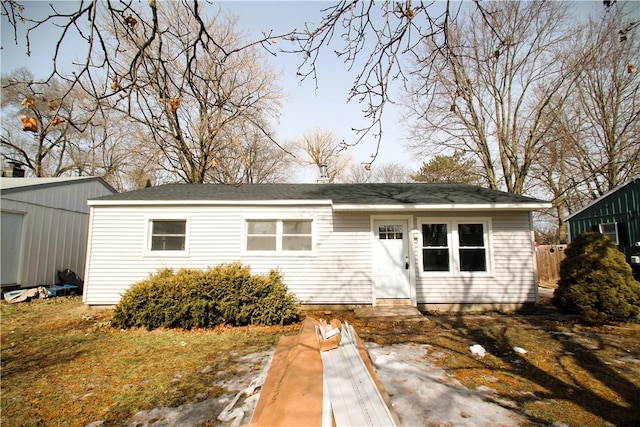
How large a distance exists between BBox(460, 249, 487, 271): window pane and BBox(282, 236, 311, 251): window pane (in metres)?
4.11

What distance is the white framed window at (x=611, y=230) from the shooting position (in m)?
10.9

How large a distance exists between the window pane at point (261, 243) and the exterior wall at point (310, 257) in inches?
8.2

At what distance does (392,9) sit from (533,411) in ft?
13.1

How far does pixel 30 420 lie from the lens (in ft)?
10.8

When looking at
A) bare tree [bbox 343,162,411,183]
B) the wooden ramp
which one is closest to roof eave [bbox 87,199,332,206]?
the wooden ramp

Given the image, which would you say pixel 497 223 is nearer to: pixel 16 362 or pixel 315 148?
pixel 16 362

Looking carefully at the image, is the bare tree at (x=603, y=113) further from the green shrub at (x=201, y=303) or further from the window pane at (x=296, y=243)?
the green shrub at (x=201, y=303)

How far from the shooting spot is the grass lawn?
11.2 ft

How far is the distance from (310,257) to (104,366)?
16.3 feet

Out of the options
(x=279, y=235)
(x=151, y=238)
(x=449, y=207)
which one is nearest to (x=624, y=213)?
(x=449, y=207)

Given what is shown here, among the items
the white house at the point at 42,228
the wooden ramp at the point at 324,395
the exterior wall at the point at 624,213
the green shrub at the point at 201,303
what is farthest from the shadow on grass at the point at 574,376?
the white house at the point at 42,228

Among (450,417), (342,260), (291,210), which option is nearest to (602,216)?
(342,260)

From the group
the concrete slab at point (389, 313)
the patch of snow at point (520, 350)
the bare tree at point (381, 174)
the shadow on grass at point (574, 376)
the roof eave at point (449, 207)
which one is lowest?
the shadow on grass at point (574, 376)

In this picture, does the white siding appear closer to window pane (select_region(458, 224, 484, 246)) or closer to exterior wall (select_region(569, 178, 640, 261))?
window pane (select_region(458, 224, 484, 246))
